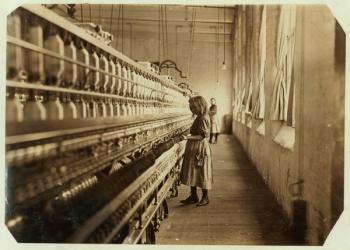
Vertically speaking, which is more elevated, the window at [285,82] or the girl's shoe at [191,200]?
the window at [285,82]

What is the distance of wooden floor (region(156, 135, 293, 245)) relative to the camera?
2.90 m

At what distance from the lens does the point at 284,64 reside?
3.64m

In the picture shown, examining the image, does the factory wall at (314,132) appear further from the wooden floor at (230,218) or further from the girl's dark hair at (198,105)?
the girl's dark hair at (198,105)

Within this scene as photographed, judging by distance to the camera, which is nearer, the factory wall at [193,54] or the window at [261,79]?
the window at [261,79]

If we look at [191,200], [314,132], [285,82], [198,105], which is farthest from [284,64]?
[191,200]

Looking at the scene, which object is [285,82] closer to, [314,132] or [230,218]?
[314,132]

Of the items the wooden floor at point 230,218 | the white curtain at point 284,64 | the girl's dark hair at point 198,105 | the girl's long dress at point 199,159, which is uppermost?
the white curtain at point 284,64

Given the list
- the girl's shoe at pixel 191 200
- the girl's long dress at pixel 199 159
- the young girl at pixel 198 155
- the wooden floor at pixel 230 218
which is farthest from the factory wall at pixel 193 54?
the girl's shoe at pixel 191 200

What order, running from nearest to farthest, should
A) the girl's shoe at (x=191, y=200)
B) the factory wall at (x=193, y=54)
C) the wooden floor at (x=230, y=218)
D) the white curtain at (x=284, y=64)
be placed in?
the wooden floor at (x=230, y=218), the white curtain at (x=284, y=64), the girl's shoe at (x=191, y=200), the factory wall at (x=193, y=54)

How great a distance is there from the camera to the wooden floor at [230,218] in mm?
2902

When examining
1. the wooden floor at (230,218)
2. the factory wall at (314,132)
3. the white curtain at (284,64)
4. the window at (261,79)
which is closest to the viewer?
the factory wall at (314,132)

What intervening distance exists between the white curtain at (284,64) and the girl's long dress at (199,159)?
83cm

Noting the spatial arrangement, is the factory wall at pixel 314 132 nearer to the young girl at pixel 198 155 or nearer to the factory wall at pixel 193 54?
the young girl at pixel 198 155

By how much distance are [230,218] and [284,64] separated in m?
1.66
